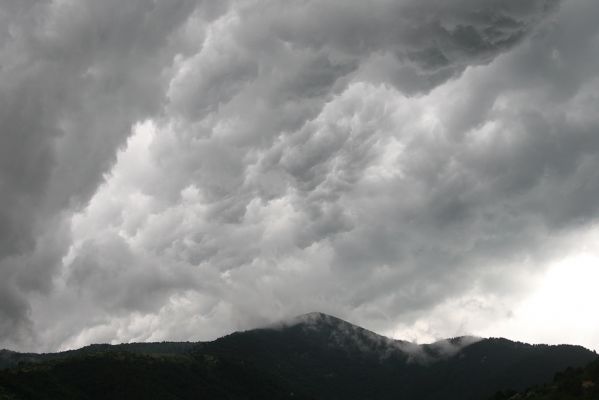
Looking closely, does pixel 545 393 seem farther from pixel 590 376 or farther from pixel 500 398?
pixel 500 398

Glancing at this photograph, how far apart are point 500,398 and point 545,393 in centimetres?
4933

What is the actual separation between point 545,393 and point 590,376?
15326 millimetres

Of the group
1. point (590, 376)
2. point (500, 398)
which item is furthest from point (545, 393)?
point (500, 398)

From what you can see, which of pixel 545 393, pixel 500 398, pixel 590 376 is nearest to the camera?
pixel 590 376

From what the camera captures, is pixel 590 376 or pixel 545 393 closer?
pixel 590 376

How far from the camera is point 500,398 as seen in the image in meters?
198

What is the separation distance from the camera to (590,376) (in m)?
140

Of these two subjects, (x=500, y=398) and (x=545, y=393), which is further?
(x=500, y=398)

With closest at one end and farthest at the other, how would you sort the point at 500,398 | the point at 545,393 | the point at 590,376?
the point at 590,376, the point at 545,393, the point at 500,398

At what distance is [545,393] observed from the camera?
152 meters

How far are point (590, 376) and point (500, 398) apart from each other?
6289cm
